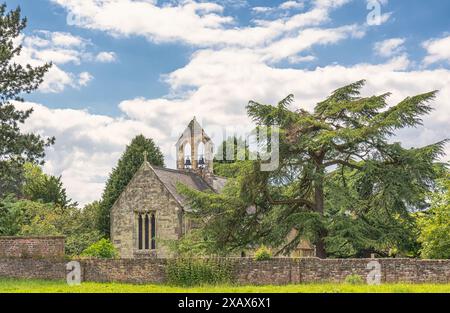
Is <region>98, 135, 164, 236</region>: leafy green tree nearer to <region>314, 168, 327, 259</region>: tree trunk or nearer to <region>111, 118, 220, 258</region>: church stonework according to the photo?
<region>111, 118, 220, 258</region>: church stonework

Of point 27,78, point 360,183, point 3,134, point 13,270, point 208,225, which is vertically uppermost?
point 27,78

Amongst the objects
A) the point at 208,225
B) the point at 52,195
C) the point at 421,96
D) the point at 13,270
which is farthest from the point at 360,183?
the point at 52,195

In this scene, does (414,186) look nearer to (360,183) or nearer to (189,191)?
(360,183)

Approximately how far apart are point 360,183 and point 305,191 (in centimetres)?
283

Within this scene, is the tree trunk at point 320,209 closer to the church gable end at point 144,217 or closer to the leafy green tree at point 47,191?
the church gable end at point 144,217

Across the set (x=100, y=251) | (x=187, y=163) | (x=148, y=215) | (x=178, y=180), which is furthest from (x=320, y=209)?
(x=187, y=163)

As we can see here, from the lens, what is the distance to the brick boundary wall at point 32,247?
30594 millimetres

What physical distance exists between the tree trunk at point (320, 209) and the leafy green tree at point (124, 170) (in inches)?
1078

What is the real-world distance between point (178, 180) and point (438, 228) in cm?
2543

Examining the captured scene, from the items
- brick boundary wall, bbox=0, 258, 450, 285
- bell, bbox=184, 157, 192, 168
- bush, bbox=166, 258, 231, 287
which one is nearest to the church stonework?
bell, bbox=184, 157, 192, 168

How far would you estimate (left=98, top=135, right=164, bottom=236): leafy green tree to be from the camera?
57.5m

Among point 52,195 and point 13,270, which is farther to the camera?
point 52,195

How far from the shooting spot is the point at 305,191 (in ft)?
113

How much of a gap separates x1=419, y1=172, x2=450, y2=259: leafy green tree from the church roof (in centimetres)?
1891
